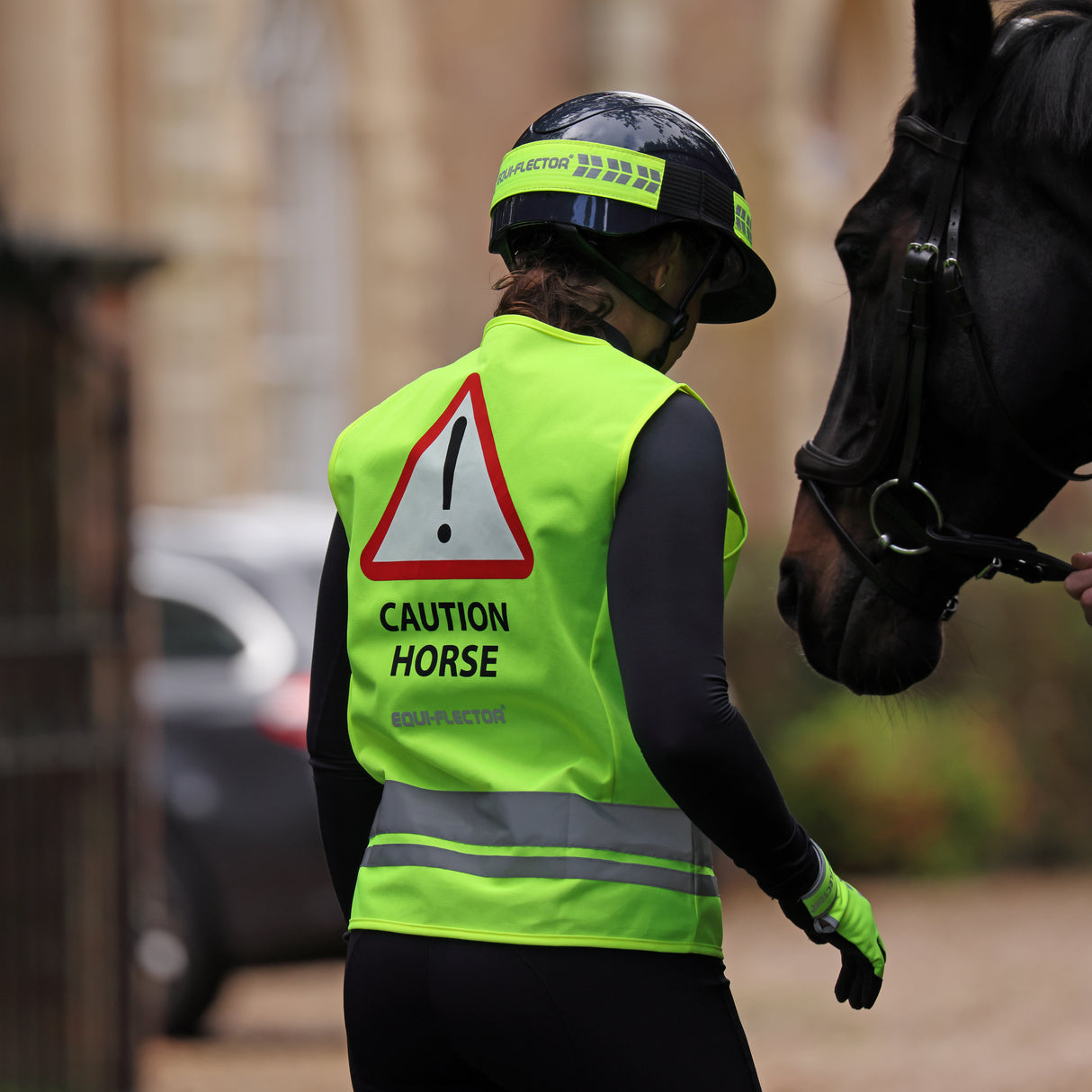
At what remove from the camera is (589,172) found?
2.26 meters

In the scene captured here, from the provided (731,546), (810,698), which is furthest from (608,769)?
(810,698)

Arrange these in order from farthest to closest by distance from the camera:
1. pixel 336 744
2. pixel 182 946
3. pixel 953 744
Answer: pixel 953 744 → pixel 182 946 → pixel 336 744

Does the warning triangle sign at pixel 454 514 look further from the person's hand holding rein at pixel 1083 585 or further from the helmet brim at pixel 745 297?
the person's hand holding rein at pixel 1083 585

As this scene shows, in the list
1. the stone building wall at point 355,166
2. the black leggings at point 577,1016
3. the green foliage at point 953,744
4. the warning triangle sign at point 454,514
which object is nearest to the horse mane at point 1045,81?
the warning triangle sign at point 454,514

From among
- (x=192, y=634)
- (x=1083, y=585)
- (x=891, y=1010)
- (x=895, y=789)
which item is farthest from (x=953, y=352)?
(x=895, y=789)

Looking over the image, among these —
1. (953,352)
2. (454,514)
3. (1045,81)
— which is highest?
(1045,81)

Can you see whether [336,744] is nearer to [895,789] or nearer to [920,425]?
[920,425]

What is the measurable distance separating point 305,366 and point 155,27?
3096 millimetres

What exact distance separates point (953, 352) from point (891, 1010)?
5.94 meters

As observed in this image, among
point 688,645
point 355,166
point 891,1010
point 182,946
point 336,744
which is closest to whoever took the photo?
point 688,645

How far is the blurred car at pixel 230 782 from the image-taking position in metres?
7.08

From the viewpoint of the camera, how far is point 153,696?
7.41 m

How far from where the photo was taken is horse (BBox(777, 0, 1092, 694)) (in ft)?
8.29

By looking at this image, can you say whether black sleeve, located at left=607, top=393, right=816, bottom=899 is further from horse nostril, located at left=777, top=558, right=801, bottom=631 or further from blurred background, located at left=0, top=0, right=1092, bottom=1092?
blurred background, located at left=0, top=0, right=1092, bottom=1092
